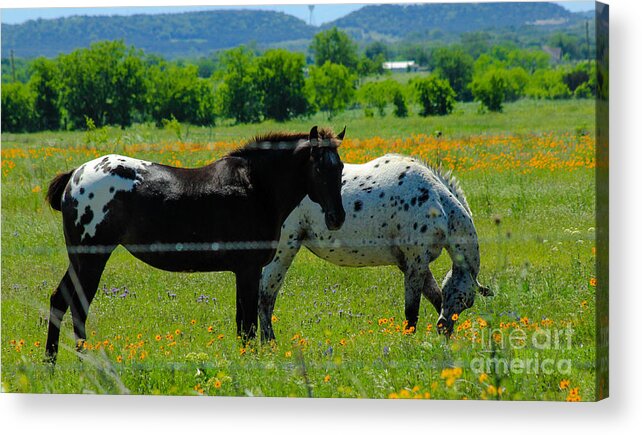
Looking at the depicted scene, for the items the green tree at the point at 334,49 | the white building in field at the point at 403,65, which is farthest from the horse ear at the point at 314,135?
the white building in field at the point at 403,65

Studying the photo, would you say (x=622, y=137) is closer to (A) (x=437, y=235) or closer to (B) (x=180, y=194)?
(A) (x=437, y=235)

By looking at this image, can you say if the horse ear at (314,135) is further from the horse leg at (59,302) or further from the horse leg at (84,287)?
the horse leg at (59,302)

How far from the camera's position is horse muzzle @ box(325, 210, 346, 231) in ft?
21.9

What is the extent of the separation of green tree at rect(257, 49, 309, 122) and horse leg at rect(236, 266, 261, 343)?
111cm

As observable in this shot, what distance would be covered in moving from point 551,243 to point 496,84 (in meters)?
1.12

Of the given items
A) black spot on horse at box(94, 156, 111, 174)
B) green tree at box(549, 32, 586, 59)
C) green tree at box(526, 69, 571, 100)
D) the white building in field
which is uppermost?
green tree at box(549, 32, 586, 59)

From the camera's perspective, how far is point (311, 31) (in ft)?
23.4

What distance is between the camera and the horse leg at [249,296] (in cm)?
701

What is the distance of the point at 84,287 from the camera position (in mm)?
7152

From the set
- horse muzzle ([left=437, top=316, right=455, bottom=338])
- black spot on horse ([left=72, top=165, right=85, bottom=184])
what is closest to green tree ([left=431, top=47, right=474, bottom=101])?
horse muzzle ([left=437, top=316, right=455, bottom=338])

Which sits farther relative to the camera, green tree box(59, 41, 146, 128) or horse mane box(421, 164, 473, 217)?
green tree box(59, 41, 146, 128)

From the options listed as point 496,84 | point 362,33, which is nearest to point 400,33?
point 362,33

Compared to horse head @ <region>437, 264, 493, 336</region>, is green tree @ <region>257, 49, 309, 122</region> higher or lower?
higher

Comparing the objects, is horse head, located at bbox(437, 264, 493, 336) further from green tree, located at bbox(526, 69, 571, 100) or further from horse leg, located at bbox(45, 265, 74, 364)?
horse leg, located at bbox(45, 265, 74, 364)
